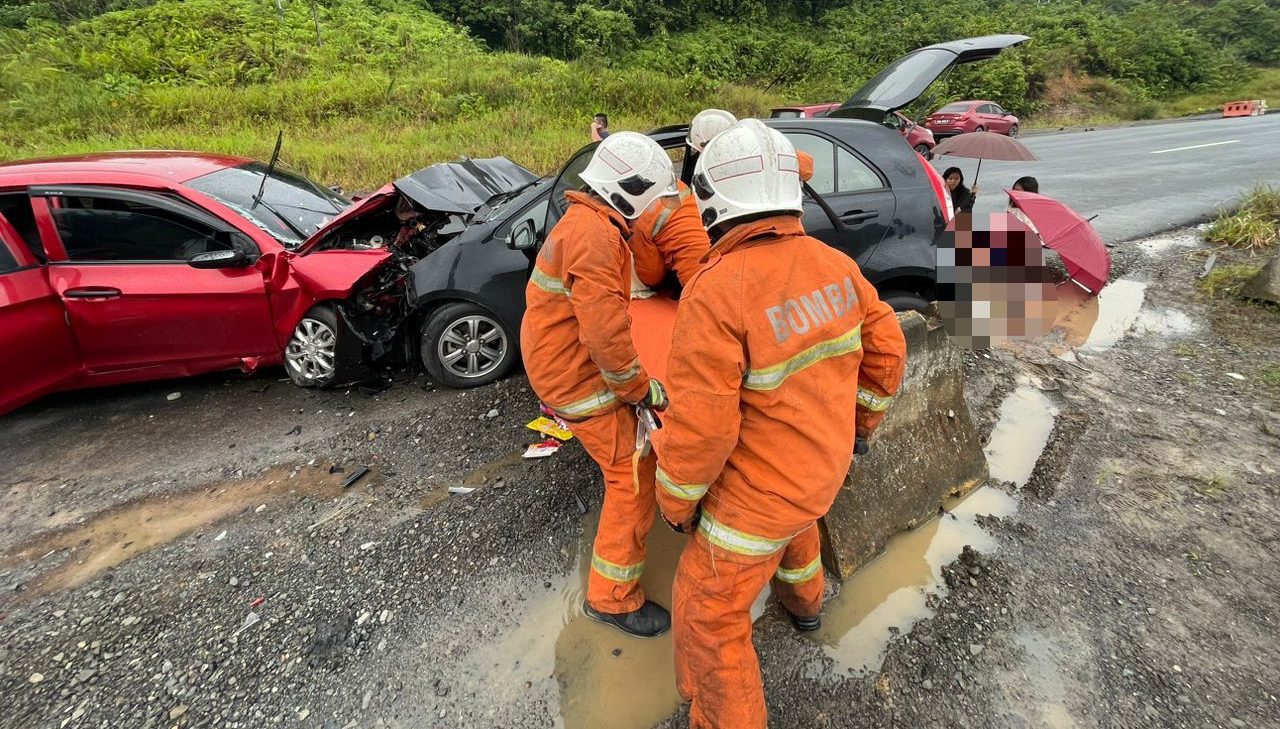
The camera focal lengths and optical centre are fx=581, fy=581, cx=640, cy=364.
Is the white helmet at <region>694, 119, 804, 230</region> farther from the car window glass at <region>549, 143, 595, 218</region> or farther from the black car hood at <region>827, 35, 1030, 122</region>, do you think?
the black car hood at <region>827, 35, 1030, 122</region>

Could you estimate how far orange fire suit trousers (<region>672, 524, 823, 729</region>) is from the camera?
1677mm

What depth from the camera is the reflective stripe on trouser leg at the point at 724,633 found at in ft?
5.50

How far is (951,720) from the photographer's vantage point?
187 cm

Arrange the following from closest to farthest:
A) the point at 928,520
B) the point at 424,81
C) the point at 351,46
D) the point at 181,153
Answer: the point at 928,520 < the point at 181,153 < the point at 424,81 < the point at 351,46

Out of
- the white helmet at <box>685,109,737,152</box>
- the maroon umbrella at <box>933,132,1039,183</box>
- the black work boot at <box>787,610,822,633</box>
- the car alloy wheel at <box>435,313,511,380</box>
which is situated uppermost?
the white helmet at <box>685,109,737,152</box>

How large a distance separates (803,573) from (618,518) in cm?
70

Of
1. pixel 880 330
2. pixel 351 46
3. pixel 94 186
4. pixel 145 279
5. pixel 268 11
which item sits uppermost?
pixel 268 11

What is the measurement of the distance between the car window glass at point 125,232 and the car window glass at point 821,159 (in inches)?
148

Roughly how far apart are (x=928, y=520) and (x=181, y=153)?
5674 mm

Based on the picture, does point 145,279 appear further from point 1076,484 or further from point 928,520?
point 1076,484

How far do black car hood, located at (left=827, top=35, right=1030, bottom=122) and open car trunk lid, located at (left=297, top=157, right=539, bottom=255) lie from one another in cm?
276

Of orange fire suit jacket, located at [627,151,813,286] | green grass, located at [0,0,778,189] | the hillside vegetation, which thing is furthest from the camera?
the hillside vegetation

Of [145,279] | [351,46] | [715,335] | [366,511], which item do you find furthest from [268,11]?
[715,335]

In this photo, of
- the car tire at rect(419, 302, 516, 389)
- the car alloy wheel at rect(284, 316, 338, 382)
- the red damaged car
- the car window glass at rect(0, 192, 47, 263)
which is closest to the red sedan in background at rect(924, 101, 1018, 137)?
the car tire at rect(419, 302, 516, 389)
